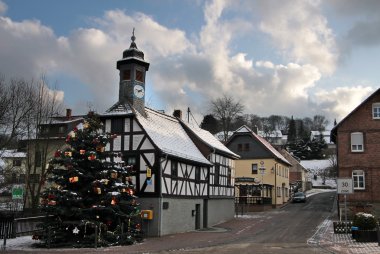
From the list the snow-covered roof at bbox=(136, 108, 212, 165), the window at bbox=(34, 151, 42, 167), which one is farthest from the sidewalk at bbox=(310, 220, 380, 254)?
the window at bbox=(34, 151, 42, 167)

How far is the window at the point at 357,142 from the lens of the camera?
37.5m

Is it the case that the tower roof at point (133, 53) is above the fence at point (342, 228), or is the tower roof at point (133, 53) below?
above

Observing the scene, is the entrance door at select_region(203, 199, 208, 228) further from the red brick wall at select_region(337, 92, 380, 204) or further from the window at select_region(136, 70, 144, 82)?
the red brick wall at select_region(337, 92, 380, 204)

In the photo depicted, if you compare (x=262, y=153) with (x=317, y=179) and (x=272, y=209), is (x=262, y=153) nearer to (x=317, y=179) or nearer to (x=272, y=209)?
(x=272, y=209)

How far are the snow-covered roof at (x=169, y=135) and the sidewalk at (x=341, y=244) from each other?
9.96 meters

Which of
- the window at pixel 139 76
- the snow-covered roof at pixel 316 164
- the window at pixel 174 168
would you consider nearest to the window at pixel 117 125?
the window at pixel 139 76

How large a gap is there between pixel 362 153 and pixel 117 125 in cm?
1976

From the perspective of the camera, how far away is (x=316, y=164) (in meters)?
113

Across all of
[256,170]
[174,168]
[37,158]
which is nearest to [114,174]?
[174,168]

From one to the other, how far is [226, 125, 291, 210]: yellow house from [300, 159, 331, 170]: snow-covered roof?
5418 cm

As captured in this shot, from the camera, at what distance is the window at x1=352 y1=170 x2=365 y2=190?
3691cm

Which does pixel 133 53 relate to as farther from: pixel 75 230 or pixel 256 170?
pixel 256 170

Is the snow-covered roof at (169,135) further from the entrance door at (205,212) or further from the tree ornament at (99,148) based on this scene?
the tree ornament at (99,148)

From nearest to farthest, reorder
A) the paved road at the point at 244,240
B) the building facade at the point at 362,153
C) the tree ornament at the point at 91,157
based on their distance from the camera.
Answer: the paved road at the point at 244,240, the tree ornament at the point at 91,157, the building facade at the point at 362,153
